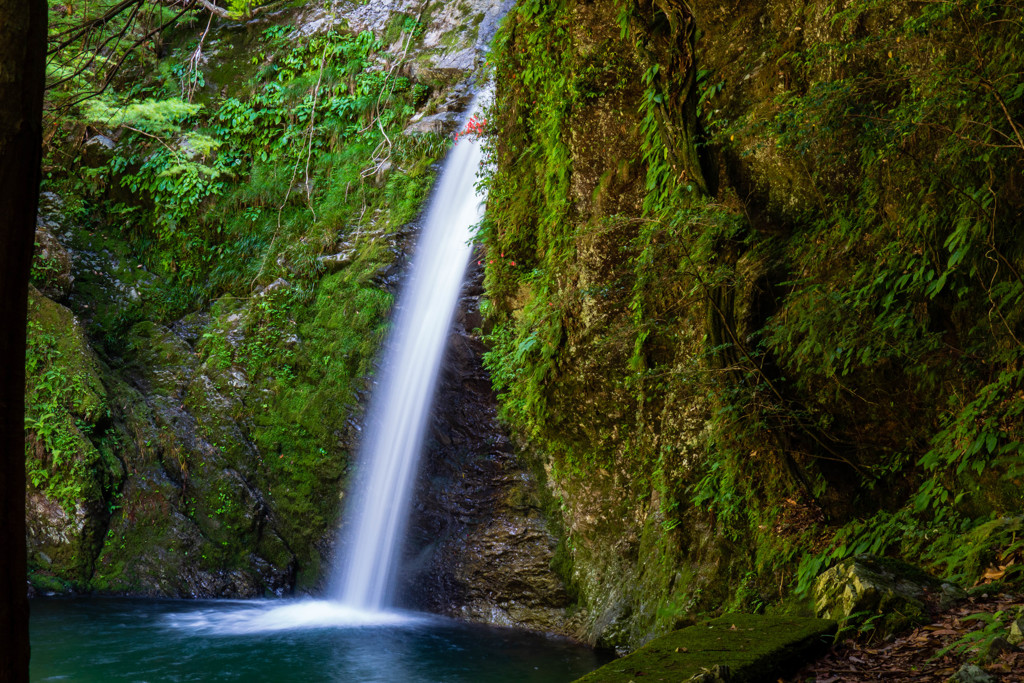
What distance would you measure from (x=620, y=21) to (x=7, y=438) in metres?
5.74

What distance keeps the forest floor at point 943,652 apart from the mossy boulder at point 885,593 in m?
0.07

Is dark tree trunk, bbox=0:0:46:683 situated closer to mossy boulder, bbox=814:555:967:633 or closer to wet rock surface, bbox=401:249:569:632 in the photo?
mossy boulder, bbox=814:555:967:633

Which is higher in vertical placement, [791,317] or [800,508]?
[791,317]

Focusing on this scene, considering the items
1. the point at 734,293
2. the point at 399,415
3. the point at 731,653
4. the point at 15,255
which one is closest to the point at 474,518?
the point at 399,415

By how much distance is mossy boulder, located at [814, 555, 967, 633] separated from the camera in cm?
342

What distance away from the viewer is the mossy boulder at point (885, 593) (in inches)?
135

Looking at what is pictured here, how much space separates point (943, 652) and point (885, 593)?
53 centimetres

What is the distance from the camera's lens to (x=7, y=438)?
205 cm

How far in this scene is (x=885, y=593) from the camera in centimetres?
349

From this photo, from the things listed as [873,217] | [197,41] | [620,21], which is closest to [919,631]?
[873,217]

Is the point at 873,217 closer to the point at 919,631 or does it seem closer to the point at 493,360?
the point at 919,631

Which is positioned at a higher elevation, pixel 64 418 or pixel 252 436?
pixel 64 418

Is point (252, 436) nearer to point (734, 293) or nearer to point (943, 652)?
point (734, 293)

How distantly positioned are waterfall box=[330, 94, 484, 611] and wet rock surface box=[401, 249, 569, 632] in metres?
0.21
